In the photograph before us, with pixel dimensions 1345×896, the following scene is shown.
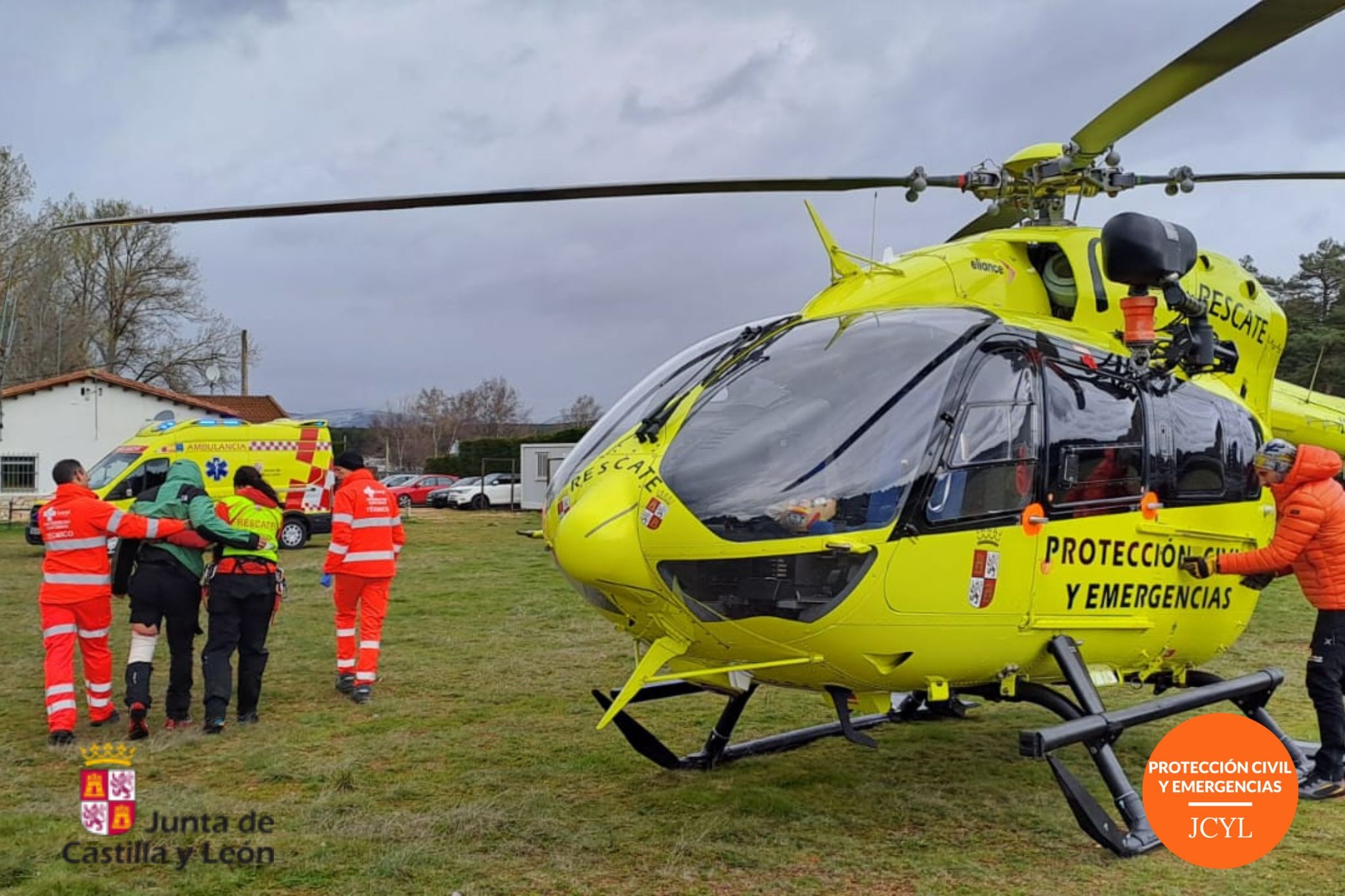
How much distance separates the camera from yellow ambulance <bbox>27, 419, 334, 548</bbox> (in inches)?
753

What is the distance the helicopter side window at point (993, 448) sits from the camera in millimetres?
4293

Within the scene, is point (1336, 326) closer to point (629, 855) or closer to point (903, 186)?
point (903, 186)

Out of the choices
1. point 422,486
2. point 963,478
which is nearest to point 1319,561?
point 963,478

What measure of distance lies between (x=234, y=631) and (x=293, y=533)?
1527 centimetres

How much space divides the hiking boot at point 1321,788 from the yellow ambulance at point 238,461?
58.6 feet

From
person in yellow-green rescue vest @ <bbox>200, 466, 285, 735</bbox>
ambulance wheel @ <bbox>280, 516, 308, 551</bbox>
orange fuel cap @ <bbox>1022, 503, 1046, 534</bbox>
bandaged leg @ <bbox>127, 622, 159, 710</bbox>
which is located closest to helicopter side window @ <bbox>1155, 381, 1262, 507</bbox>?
orange fuel cap @ <bbox>1022, 503, 1046, 534</bbox>

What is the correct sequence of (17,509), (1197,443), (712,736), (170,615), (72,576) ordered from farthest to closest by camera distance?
(17,509)
(170,615)
(72,576)
(712,736)
(1197,443)

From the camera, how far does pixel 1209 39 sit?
4215mm

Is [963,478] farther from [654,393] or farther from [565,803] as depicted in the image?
[565,803]

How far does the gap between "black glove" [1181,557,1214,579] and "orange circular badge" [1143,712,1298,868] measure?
4.13 feet

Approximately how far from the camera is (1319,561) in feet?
17.8

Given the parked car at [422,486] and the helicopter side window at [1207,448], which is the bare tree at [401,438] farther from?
the helicopter side window at [1207,448]

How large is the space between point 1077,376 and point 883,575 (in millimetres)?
1573

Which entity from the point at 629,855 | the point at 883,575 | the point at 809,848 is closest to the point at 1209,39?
the point at 883,575
